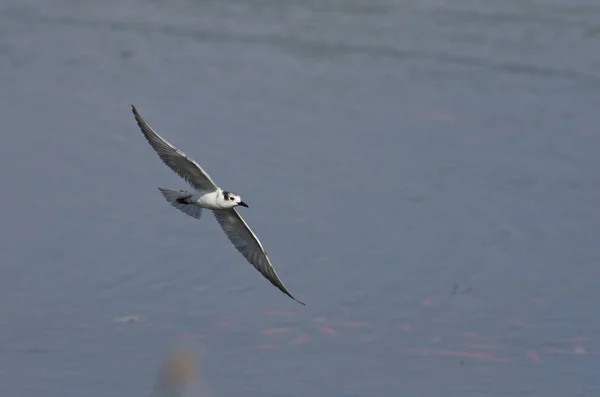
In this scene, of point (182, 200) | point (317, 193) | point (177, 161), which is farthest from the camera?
point (317, 193)

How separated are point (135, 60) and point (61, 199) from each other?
344 cm

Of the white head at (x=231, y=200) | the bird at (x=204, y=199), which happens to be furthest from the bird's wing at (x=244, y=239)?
the white head at (x=231, y=200)

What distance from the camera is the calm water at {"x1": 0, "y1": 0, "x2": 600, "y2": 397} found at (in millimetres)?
9055

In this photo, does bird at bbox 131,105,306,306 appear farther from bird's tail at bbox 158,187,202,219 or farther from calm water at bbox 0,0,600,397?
calm water at bbox 0,0,600,397

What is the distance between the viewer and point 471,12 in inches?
601

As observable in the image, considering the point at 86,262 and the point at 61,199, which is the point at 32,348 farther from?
the point at 61,199

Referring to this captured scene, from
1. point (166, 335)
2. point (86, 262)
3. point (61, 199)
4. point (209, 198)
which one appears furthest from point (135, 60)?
point (209, 198)

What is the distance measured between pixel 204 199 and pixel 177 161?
11.1 inches

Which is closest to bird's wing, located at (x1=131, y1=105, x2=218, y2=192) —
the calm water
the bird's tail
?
the bird's tail

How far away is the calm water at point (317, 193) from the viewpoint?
29.7 ft

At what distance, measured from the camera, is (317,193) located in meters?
11.2

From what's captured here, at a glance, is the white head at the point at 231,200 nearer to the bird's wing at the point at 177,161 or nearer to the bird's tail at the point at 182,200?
the bird's wing at the point at 177,161

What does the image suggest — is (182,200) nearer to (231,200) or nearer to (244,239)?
(231,200)

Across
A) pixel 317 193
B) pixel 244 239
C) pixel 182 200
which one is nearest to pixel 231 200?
pixel 182 200
